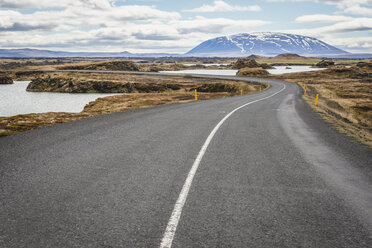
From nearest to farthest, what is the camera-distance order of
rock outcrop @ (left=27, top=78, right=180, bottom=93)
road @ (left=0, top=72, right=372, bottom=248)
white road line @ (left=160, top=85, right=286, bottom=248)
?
white road line @ (left=160, top=85, right=286, bottom=248) < road @ (left=0, top=72, right=372, bottom=248) < rock outcrop @ (left=27, top=78, right=180, bottom=93)

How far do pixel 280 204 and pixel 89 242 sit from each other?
3066mm

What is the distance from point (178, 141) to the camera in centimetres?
898

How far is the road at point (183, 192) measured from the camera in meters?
3.69

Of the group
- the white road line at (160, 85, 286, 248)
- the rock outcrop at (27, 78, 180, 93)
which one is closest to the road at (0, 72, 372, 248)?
the white road line at (160, 85, 286, 248)

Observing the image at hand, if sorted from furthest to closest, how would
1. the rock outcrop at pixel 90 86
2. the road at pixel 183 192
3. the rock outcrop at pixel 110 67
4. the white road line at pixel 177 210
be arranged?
the rock outcrop at pixel 110 67 < the rock outcrop at pixel 90 86 < the road at pixel 183 192 < the white road line at pixel 177 210

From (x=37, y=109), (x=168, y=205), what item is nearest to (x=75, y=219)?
(x=168, y=205)

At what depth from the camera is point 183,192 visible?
503 cm

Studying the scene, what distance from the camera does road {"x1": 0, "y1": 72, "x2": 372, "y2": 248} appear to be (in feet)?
12.1

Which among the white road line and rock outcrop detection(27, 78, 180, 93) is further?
rock outcrop detection(27, 78, 180, 93)

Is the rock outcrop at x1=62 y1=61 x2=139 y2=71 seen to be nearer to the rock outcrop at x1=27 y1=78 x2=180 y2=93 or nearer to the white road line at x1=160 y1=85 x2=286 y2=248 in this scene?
the rock outcrop at x1=27 y1=78 x2=180 y2=93

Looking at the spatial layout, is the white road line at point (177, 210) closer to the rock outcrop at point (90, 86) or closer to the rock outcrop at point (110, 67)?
the rock outcrop at point (90, 86)

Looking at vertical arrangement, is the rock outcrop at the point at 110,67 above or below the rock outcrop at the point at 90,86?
above

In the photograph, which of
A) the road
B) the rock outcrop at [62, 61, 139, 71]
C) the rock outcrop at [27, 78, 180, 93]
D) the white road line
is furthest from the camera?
the rock outcrop at [62, 61, 139, 71]

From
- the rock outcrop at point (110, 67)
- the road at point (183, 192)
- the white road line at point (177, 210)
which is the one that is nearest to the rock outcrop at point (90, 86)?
the rock outcrop at point (110, 67)
